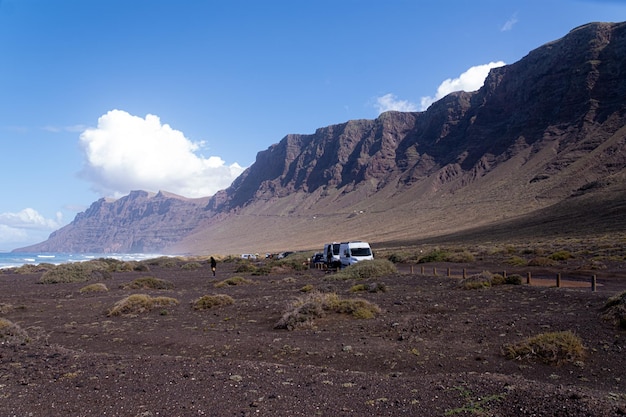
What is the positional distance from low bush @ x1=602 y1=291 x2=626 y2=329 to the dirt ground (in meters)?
0.20

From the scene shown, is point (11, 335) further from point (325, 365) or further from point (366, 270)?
point (366, 270)

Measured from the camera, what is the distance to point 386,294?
19281mm

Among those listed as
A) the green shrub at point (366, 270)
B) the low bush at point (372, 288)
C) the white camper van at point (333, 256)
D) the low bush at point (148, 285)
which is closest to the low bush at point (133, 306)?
the low bush at point (372, 288)

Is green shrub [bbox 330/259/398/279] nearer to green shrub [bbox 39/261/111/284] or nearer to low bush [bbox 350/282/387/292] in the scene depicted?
low bush [bbox 350/282/387/292]

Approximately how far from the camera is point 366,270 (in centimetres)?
2797

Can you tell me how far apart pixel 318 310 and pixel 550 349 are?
6.54 m

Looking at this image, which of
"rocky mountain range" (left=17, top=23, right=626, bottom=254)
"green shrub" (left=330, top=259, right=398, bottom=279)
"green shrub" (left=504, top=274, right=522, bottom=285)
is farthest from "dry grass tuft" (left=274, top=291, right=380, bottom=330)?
"rocky mountain range" (left=17, top=23, right=626, bottom=254)

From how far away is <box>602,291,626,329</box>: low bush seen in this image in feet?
34.5

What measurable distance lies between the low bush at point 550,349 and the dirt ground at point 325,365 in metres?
0.21

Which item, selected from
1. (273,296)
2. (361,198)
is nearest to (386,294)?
(273,296)

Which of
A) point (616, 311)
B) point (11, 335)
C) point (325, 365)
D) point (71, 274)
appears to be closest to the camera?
point (325, 365)

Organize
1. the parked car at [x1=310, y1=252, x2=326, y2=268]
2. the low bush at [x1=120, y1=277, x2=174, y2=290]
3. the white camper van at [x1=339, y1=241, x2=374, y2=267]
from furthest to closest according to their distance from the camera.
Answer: the parked car at [x1=310, y1=252, x2=326, y2=268] < the white camper van at [x1=339, y1=241, x2=374, y2=267] < the low bush at [x1=120, y1=277, x2=174, y2=290]

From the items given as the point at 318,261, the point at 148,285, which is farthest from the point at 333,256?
the point at 148,285

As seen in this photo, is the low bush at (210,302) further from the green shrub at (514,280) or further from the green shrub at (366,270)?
the green shrub at (514,280)
